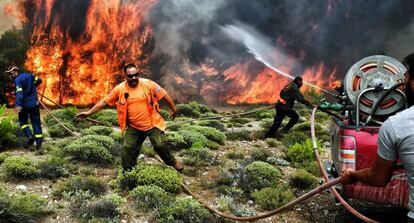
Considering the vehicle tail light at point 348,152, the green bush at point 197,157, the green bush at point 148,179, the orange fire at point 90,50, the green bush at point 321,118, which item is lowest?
the green bush at point 321,118

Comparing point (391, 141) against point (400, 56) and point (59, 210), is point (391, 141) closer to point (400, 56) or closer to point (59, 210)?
point (59, 210)

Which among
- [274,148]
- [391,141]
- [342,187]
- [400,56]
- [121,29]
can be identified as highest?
[121,29]

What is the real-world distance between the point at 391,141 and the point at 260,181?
14.9 feet

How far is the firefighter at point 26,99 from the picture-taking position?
27.3ft

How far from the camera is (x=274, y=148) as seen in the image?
10.9 meters

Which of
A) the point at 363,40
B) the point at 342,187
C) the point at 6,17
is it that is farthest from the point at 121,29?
the point at 342,187

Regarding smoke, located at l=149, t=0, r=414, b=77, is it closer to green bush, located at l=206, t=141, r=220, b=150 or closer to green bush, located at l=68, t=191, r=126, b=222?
green bush, located at l=206, t=141, r=220, b=150

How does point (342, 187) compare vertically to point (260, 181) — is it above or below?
above

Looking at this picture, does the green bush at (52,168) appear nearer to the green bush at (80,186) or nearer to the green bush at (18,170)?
the green bush at (18,170)

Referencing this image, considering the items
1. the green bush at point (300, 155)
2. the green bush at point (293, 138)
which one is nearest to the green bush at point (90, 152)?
the green bush at point (300, 155)

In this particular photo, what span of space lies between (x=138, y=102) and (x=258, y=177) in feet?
8.16

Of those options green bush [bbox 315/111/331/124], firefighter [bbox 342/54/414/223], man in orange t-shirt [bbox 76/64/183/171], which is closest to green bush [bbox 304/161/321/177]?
man in orange t-shirt [bbox 76/64/183/171]

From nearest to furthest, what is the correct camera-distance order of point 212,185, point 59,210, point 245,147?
point 59,210 → point 212,185 → point 245,147

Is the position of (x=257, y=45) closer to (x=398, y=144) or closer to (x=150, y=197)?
(x=150, y=197)
